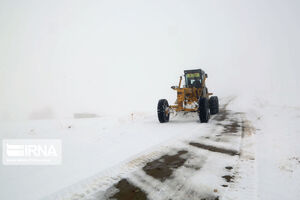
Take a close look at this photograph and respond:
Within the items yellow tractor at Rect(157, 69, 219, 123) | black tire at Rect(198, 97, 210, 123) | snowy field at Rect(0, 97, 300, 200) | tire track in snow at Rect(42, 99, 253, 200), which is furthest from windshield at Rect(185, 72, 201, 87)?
tire track in snow at Rect(42, 99, 253, 200)

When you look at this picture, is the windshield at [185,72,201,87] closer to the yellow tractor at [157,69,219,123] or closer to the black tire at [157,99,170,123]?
the yellow tractor at [157,69,219,123]

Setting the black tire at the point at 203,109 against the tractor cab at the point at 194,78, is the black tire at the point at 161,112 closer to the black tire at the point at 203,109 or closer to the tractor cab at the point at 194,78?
the black tire at the point at 203,109

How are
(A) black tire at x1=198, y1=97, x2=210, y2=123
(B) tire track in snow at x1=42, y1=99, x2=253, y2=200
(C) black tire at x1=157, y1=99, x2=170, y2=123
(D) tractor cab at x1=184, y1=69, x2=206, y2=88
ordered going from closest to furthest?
(B) tire track in snow at x1=42, y1=99, x2=253, y2=200 < (A) black tire at x1=198, y1=97, x2=210, y2=123 < (C) black tire at x1=157, y1=99, x2=170, y2=123 < (D) tractor cab at x1=184, y1=69, x2=206, y2=88

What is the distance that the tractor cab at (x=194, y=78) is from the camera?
9677 mm

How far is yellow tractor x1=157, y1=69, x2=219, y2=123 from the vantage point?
24.4 ft

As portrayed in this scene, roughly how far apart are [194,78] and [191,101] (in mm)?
1605

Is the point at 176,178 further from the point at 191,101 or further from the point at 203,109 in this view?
the point at 191,101

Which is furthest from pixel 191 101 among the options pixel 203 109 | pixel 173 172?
pixel 173 172

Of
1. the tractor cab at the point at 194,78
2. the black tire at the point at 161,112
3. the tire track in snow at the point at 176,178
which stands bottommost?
the tire track in snow at the point at 176,178

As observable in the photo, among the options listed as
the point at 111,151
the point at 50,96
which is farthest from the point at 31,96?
the point at 111,151

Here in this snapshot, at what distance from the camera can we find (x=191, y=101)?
29.8 feet

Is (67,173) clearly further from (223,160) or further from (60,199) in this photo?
(223,160)

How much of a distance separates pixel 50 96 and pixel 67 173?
5010 inches

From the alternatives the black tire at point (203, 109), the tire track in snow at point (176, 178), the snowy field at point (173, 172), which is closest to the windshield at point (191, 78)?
the black tire at point (203, 109)
